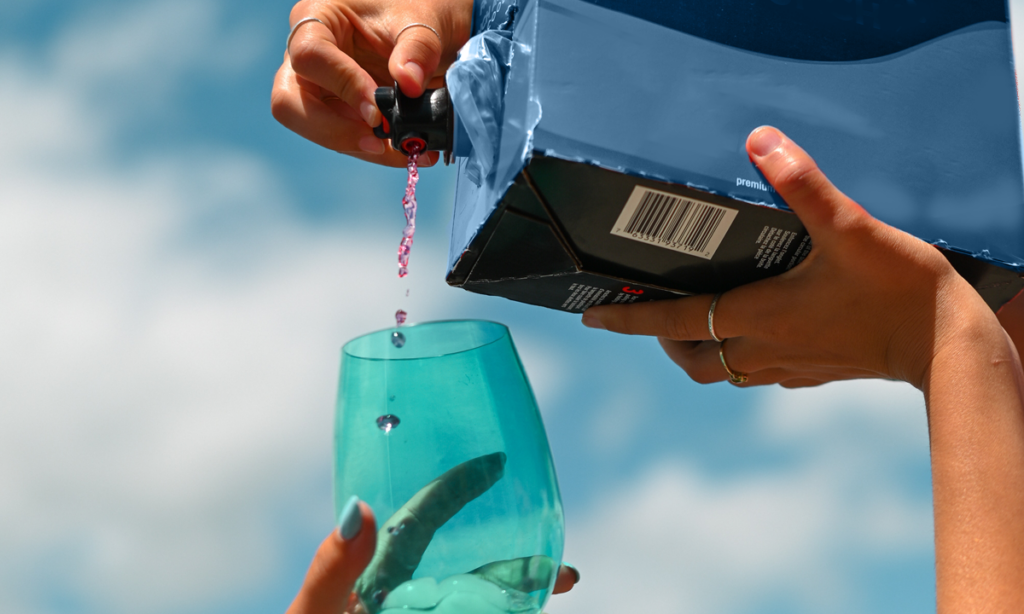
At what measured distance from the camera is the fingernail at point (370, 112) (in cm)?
123

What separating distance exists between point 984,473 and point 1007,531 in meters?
0.06

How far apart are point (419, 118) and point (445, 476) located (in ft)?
1.70

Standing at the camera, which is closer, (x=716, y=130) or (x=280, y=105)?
(x=716, y=130)

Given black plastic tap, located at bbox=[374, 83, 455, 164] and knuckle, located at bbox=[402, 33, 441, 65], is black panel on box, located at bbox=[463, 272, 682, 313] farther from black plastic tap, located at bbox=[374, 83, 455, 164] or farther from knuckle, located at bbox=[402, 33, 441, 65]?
knuckle, located at bbox=[402, 33, 441, 65]

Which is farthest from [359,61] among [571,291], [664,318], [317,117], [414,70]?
[664,318]

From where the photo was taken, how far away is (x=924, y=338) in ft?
3.10

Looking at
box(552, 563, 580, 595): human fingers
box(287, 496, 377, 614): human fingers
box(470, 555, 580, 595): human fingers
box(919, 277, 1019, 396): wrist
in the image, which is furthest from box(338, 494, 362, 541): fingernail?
box(919, 277, 1019, 396): wrist

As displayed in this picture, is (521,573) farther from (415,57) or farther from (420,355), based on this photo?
(415,57)

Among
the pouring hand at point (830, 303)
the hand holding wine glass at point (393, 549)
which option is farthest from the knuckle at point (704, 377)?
the hand holding wine glass at point (393, 549)

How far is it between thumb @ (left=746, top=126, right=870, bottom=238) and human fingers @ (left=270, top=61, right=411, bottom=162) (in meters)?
0.73

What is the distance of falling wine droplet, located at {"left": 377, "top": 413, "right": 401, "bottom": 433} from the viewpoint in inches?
30.5

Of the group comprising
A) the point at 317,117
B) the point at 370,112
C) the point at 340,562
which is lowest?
the point at 340,562

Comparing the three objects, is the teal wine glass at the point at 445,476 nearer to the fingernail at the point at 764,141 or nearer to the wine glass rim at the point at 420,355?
the wine glass rim at the point at 420,355

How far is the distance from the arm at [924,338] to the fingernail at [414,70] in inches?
17.8
